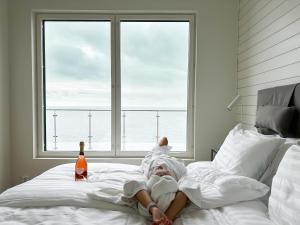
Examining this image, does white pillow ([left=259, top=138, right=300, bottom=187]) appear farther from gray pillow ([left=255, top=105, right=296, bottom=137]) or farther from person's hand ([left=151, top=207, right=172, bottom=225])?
person's hand ([left=151, top=207, right=172, bottom=225])

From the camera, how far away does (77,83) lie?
3.34 m

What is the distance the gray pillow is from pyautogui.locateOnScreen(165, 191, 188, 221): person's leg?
2.68ft

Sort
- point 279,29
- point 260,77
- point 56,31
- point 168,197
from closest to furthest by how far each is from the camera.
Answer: point 168,197, point 279,29, point 260,77, point 56,31

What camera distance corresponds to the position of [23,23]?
313 cm

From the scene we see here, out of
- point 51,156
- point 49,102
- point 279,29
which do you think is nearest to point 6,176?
point 51,156

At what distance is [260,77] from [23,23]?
2.74 m

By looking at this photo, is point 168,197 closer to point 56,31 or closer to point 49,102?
point 49,102

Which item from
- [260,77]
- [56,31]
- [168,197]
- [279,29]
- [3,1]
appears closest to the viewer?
[168,197]

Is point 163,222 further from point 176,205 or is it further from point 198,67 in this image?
point 198,67

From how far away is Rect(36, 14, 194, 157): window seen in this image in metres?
3.26

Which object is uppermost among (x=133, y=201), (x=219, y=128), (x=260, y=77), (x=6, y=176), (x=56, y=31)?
(x=56, y=31)

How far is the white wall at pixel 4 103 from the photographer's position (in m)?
3.00

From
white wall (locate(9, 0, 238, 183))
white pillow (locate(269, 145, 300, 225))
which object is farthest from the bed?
white wall (locate(9, 0, 238, 183))

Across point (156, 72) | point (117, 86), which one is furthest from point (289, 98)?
point (117, 86)
